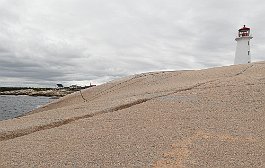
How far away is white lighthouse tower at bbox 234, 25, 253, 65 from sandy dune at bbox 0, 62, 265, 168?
21.4 metres

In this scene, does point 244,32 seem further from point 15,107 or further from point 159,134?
point 15,107

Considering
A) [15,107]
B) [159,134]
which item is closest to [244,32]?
[159,134]

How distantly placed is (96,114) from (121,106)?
2.61 feet

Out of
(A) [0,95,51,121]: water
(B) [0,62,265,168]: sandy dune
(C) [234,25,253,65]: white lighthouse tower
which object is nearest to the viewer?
(B) [0,62,265,168]: sandy dune

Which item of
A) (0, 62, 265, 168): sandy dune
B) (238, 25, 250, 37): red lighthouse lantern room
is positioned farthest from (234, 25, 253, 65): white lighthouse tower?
(0, 62, 265, 168): sandy dune

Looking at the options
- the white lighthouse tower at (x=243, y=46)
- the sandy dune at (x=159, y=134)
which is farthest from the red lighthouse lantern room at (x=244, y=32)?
the sandy dune at (x=159, y=134)

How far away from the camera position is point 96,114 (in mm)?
8406

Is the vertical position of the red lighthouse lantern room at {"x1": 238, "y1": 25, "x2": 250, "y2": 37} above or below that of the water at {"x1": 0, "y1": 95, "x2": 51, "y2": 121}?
above

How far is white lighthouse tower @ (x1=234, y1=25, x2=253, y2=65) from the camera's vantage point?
99.4 feet

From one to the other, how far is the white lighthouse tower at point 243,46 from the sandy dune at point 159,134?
21.4 m

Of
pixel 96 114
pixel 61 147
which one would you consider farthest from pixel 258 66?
pixel 61 147

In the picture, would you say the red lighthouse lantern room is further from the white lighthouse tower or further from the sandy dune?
the sandy dune

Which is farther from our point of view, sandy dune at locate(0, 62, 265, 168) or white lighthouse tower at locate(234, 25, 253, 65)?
white lighthouse tower at locate(234, 25, 253, 65)

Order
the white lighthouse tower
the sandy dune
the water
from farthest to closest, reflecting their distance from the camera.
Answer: the water → the white lighthouse tower → the sandy dune
